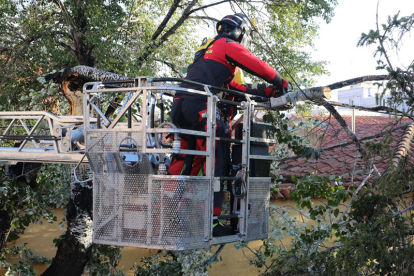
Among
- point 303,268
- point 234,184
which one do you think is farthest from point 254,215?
point 303,268

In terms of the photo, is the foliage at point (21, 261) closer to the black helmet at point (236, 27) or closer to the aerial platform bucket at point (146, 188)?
the aerial platform bucket at point (146, 188)

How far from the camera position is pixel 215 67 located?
506cm

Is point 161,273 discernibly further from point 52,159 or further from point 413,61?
point 413,61

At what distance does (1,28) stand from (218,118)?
18.1 ft

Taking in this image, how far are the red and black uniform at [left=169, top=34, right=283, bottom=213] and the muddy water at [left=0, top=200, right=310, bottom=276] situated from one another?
152 inches

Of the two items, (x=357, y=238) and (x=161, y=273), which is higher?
(x=357, y=238)

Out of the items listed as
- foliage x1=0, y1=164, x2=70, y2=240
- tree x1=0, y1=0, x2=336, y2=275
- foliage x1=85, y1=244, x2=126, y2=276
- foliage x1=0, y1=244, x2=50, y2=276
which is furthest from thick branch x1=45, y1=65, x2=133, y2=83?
foliage x1=0, y1=244, x2=50, y2=276

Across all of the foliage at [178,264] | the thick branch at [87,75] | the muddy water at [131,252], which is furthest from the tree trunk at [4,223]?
the thick branch at [87,75]

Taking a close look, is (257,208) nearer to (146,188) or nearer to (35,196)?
(146,188)

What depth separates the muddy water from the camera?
8531mm

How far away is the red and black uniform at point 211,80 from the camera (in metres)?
4.84

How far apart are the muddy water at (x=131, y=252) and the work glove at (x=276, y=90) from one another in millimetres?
3520

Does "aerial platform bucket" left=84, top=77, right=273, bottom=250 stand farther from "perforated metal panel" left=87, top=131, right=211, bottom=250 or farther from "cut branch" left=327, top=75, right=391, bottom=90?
"cut branch" left=327, top=75, right=391, bottom=90

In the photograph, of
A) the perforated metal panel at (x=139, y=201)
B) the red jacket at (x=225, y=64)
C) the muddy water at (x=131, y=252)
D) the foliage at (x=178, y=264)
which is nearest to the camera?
the perforated metal panel at (x=139, y=201)
